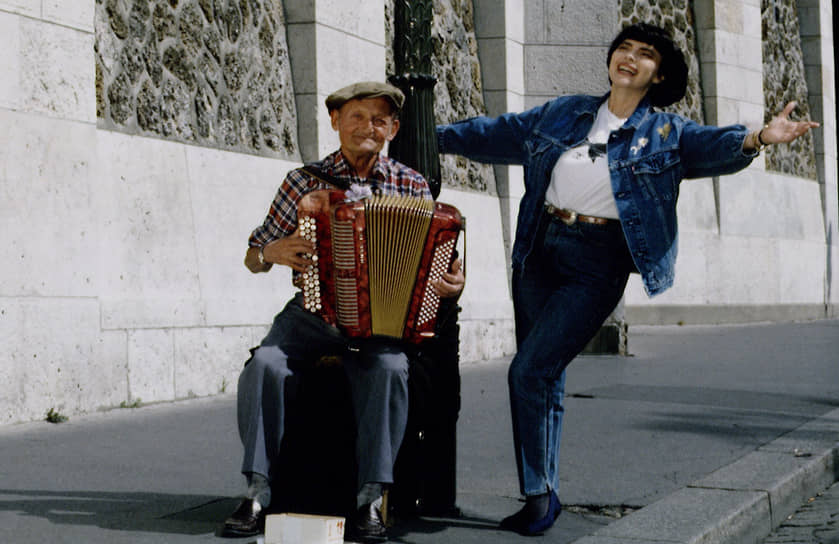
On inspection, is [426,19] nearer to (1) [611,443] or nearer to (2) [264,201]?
(1) [611,443]

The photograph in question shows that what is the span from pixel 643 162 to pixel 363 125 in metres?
1.06

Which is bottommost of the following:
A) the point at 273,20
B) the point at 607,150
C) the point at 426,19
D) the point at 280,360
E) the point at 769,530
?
the point at 769,530

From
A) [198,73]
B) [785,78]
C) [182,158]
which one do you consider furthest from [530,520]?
[785,78]

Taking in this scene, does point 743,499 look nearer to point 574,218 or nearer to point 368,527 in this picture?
point 574,218

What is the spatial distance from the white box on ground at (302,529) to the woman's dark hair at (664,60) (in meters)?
2.13

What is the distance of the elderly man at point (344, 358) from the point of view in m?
4.63

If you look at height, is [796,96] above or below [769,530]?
above

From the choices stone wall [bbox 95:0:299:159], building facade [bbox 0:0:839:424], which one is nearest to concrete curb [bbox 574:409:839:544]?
building facade [bbox 0:0:839:424]

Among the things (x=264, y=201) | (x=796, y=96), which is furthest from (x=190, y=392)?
(x=796, y=96)

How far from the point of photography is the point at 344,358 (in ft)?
15.7

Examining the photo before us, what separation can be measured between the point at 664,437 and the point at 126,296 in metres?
3.50

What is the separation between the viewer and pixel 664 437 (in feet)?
24.1

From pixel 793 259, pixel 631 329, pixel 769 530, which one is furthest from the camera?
pixel 793 259

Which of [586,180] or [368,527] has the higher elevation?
[586,180]
